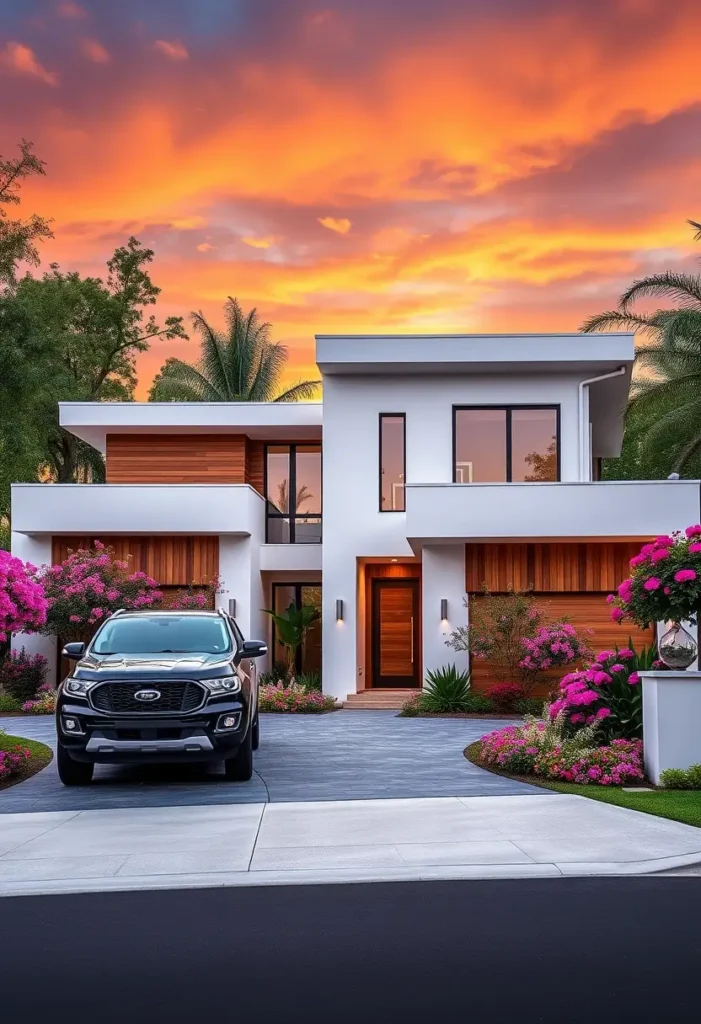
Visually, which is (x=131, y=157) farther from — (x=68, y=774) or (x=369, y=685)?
(x=68, y=774)

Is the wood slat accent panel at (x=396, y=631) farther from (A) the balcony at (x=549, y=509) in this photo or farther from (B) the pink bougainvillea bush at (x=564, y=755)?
(B) the pink bougainvillea bush at (x=564, y=755)

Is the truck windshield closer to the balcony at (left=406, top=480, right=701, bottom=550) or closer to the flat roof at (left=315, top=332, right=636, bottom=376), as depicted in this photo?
the balcony at (left=406, top=480, right=701, bottom=550)

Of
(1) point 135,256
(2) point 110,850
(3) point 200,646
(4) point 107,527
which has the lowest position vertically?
(2) point 110,850

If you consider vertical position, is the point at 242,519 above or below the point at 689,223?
below

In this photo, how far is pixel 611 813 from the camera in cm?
1077

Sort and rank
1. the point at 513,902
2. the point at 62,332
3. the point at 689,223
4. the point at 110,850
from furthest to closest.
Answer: the point at 62,332 → the point at 689,223 → the point at 110,850 → the point at 513,902

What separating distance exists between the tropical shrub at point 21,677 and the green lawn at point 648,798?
1579 cm

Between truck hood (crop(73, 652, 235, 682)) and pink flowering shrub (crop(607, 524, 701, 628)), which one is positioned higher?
pink flowering shrub (crop(607, 524, 701, 628))

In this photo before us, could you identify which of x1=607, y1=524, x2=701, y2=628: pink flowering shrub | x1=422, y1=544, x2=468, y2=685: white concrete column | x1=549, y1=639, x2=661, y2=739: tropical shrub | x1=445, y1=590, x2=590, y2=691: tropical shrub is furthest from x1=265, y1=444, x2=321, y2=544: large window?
x1=607, y1=524, x2=701, y2=628: pink flowering shrub

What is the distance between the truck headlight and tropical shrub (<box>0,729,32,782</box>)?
2.90 metres

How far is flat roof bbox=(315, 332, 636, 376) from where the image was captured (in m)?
25.9

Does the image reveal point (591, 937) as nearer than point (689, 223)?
Yes

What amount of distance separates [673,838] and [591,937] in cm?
319

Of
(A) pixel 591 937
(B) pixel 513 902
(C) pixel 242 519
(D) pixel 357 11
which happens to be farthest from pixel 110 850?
(C) pixel 242 519
